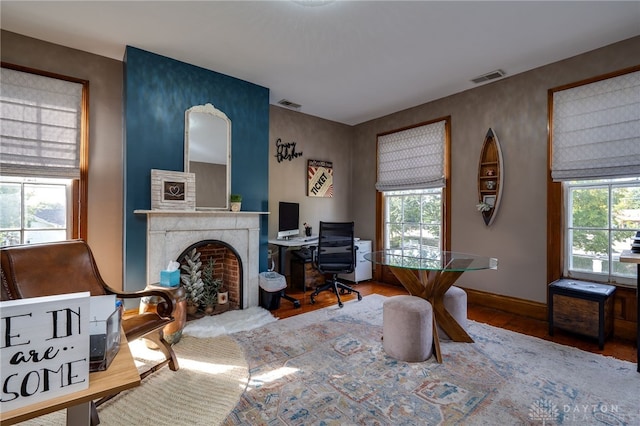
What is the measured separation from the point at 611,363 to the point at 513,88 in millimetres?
2881

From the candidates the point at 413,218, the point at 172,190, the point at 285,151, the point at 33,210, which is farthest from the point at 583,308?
the point at 33,210

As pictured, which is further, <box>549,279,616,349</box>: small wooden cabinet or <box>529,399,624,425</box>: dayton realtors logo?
<box>549,279,616,349</box>: small wooden cabinet

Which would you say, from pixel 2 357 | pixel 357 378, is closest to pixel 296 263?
pixel 357 378

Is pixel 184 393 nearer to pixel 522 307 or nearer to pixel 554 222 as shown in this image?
pixel 522 307

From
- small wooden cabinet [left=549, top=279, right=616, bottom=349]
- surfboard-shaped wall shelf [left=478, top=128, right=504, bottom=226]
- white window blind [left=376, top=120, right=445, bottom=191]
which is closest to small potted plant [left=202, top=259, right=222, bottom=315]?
white window blind [left=376, top=120, right=445, bottom=191]

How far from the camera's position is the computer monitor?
4387 millimetres

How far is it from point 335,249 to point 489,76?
2775 mm

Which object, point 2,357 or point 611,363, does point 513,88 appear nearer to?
point 611,363

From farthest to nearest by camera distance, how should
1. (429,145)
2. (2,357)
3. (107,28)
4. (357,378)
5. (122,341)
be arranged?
(429,145), (107,28), (357,378), (122,341), (2,357)

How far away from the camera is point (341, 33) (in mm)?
2699

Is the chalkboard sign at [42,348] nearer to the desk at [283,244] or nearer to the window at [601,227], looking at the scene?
the desk at [283,244]

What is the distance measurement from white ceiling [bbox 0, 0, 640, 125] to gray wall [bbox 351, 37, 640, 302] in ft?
0.61

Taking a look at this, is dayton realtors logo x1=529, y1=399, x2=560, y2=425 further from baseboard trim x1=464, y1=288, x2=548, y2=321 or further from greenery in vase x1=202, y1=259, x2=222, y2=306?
greenery in vase x1=202, y1=259, x2=222, y2=306

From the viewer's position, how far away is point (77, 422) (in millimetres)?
968
